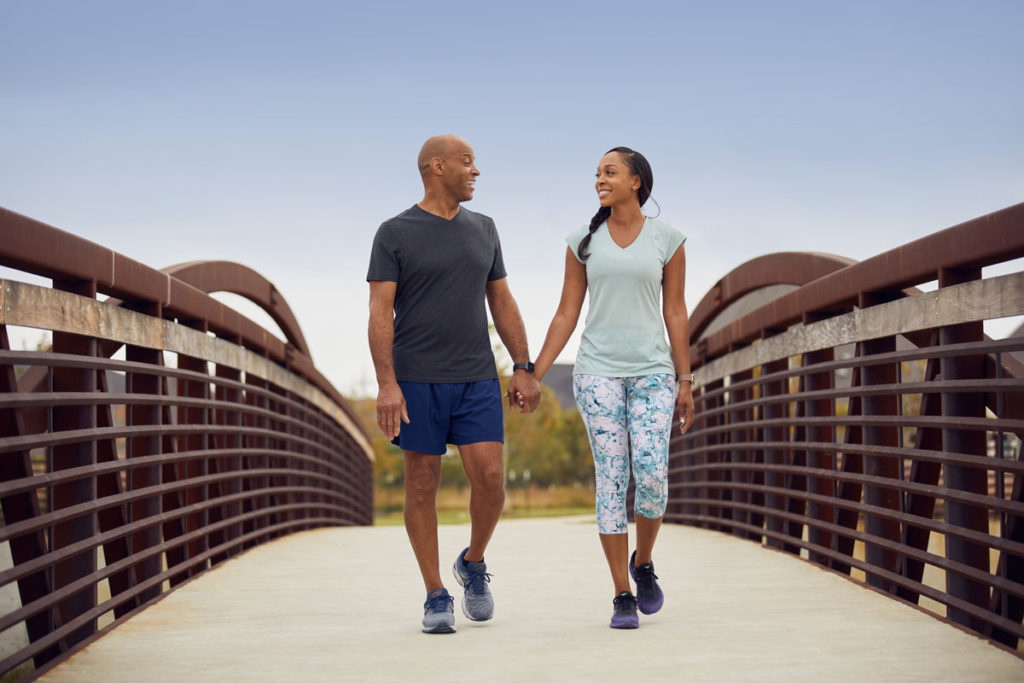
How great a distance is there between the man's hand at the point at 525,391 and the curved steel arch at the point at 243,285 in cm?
264

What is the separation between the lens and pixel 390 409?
4387 millimetres

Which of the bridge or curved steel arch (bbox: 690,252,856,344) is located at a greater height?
curved steel arch (bbox: 690,252,856,344)

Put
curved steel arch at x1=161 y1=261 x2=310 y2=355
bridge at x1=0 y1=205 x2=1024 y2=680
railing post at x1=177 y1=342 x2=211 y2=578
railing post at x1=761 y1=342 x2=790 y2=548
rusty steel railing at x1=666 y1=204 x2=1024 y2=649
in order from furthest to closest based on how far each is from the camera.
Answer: railing post at x1=761 y1=342 x2=790 y2=548, curved steel arch at x1=161 y1=261 x2=310 y2=355, railing post at x1=177 y1=342 x2=211 y2=578, rusty steel railing at x1=666 y1=204 x2=1024 y2=649, bridge at x1=0 y1=205 x2=1024 y2=680

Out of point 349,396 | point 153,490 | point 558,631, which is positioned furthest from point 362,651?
point 349,396

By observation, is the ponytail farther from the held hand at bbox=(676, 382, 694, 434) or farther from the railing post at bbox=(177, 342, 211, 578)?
the railing post at bbox=(177, 342, 211, 578)

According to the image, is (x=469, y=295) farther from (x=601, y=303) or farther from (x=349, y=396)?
(x=349, y=396)

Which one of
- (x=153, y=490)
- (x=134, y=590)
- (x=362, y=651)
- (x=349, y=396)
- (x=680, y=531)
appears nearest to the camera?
(x=362, y=651)

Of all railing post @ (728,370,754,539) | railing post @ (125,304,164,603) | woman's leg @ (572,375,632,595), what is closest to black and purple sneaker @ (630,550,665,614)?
woman's leg @ (572,375,632,595)

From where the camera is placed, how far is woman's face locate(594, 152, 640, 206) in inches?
187

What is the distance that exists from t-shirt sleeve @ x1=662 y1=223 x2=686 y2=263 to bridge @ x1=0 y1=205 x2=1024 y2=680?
1.03 m

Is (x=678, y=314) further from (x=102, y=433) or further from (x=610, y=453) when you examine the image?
(x=102, y=433)

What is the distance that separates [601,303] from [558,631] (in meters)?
1.28

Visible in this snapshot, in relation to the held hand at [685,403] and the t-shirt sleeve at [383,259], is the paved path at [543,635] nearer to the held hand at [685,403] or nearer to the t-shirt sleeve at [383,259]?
the held hand at [685,403]

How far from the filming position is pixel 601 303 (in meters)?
4.68
